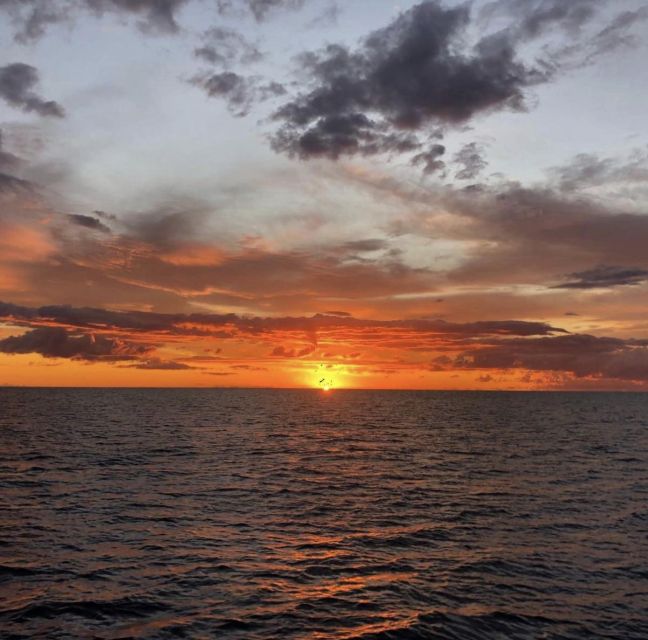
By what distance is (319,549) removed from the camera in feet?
99.5

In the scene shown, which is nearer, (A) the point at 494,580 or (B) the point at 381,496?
(A) the point at 494,580

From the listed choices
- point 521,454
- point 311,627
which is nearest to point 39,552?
point 311,627

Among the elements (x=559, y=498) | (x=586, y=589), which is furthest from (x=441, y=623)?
(x=559, y=498)

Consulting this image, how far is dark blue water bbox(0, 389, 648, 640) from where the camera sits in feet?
70.9

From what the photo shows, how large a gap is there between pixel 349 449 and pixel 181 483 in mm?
34785

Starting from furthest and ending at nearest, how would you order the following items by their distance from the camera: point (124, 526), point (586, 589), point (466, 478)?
1. point (466, 478)
2. point (124, 526)
3. point (586, 589)

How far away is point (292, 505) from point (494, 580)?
18.0 m

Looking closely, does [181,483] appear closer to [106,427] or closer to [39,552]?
[39,552]

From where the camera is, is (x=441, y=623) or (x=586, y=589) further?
(x=586, y=589)

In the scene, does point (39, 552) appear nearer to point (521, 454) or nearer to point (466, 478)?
point (466, 478)

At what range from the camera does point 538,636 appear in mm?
20672

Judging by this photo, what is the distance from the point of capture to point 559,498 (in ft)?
147

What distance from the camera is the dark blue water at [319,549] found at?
70.9 feet

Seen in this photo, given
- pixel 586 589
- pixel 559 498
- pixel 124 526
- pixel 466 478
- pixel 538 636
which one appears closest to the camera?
pixel 538 636
